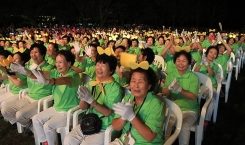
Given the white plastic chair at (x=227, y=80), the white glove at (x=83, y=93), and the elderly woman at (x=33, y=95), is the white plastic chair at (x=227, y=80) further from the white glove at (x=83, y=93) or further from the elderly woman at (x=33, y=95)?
the white glove at (x=83, y=93)

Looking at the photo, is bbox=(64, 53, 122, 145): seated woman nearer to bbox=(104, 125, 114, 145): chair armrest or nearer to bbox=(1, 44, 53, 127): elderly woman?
bbox=(104, 125, 114, 145): chair armrest

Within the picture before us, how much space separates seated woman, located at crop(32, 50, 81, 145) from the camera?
3215mm

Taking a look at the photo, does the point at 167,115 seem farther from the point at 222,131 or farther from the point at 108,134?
the point at 222,131

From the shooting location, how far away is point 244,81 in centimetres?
725

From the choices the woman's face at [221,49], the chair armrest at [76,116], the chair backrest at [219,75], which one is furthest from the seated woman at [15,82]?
the woman's face at [221,49]

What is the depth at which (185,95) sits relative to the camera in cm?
307

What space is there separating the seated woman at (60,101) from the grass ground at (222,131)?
69 centimetres

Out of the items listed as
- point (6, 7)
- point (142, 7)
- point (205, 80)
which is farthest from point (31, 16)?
point (205, 80)

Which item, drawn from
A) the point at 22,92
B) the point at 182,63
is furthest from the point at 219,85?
the point at 22,92

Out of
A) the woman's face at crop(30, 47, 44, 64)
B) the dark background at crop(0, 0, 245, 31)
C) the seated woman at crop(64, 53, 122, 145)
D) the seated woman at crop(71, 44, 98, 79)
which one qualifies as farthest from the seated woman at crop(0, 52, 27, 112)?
the dark background at crop(0, 0, 245, 31)

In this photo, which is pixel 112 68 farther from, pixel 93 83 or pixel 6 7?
pixel 6 7

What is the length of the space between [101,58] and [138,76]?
74cm

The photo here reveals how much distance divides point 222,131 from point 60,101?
258 cm

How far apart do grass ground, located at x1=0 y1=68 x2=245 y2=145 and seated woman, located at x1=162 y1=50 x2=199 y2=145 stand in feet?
2.40
